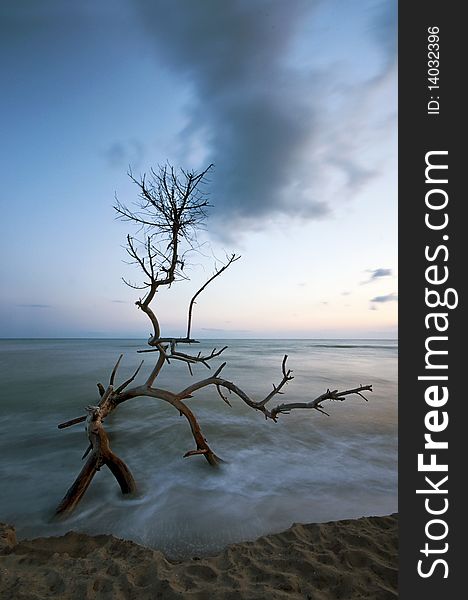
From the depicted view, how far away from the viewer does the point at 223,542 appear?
3.98 m

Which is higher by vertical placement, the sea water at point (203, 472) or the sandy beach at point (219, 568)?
the sandy beach at point (219, 568)

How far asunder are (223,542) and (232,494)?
1236mm

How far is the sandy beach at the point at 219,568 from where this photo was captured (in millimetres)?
2781

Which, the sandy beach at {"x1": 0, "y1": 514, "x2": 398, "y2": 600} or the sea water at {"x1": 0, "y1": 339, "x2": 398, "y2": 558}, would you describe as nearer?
the sandy beach at {"x1": 0, "y1": 514, "x2": 398, "y2": 600}

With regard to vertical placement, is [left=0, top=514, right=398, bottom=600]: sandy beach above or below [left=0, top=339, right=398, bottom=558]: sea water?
above

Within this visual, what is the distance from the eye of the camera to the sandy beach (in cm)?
278

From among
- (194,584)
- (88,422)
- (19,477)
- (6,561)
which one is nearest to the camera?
(194,584)

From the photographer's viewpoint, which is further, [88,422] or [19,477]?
[19,477]

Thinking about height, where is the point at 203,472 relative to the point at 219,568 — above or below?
below

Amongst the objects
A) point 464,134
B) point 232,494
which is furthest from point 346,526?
point 464,134

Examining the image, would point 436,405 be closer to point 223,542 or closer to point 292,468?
point 223,542

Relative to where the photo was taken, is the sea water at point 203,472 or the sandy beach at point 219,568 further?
the sea water at point 203,472

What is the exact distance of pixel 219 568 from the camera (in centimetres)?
319

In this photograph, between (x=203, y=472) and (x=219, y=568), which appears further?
(x=203, y=472)
